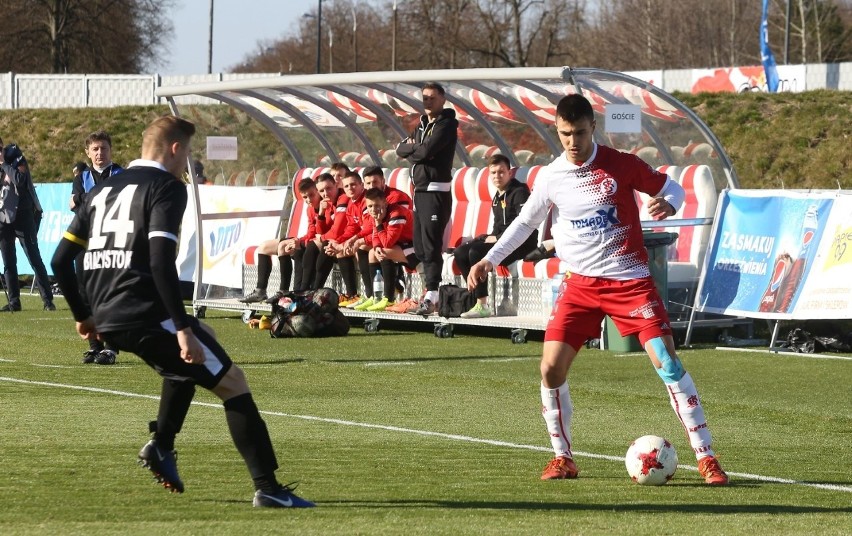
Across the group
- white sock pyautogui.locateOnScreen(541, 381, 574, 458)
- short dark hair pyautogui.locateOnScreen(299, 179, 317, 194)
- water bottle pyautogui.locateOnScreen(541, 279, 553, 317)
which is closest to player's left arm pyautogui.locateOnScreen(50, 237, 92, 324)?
white sock pyautogui.locateOnScreen(541, 381, 574, 458)

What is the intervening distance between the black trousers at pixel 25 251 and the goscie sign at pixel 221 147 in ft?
8.18

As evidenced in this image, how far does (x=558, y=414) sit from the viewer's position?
7.45 m

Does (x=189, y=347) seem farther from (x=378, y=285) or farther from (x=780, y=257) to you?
(x=378, y=285)

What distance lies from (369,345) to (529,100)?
10.6 ft

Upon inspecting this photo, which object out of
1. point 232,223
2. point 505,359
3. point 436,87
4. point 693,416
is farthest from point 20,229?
point 693,416

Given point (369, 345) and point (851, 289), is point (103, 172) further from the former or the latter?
point (851, 289)

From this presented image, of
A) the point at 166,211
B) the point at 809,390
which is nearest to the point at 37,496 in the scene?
the point at 166,211

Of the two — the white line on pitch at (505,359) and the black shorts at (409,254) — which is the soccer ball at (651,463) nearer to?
the white line on pitch at (505,359)

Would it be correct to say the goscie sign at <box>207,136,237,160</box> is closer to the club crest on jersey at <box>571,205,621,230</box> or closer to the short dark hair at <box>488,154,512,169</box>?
the short dark hair at <box>488,154,512,169</box>

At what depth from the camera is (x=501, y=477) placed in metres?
7.30

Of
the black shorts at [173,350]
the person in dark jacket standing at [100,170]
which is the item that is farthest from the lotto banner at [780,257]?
the black shorts at [173,350]

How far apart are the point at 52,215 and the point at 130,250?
1919 centimetres

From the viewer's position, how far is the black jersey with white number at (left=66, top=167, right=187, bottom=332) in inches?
247

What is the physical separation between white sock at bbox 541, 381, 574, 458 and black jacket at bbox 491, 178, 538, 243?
25.4 feet
